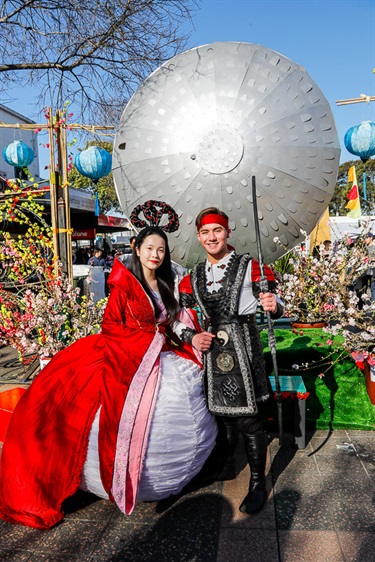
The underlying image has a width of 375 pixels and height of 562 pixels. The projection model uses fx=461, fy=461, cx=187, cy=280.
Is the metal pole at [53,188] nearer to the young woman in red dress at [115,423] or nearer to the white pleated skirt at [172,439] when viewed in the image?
the young woman in red dress at [115,423]

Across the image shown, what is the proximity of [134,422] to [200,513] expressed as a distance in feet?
2.31

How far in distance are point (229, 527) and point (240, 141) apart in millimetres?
2209

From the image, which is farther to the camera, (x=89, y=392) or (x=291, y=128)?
(x=291, y=128)

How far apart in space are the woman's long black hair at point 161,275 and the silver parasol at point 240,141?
35cm

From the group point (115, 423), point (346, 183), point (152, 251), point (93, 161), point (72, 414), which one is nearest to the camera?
point (115, 423)

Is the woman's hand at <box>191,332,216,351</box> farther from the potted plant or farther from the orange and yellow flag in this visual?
the orange and yellow flag

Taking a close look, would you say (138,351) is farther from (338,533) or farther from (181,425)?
(338,533)

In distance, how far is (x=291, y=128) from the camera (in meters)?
2.87

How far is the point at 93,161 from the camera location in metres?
7.93

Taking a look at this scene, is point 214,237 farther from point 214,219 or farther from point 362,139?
point 362,139

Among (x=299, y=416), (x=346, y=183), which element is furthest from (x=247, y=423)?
(x=346, y=183)

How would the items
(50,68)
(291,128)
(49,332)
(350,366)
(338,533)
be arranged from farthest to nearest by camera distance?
(50,68) < (49,332) < (350,366) < (291,128) < (338,533)

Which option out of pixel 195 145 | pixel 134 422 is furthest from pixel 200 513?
pixel 195 145

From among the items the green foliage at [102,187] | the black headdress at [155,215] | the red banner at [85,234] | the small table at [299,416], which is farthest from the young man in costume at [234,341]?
the green foliage at [102,187]
